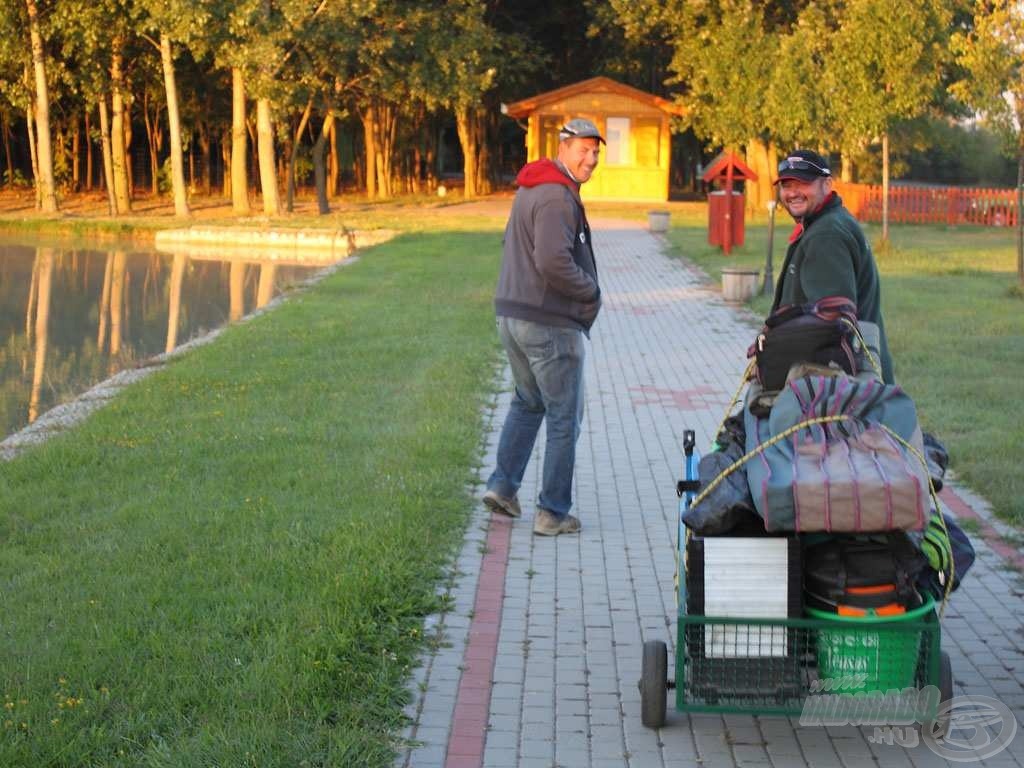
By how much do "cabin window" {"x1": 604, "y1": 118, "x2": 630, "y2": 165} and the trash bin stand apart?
20.7 meters

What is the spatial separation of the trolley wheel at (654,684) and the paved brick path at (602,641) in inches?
2.6

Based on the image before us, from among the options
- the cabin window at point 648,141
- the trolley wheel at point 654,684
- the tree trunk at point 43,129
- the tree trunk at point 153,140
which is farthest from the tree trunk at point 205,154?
the trolley wheel at point 654,684

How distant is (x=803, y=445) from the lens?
440 centimetres

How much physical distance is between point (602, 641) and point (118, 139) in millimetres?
40286

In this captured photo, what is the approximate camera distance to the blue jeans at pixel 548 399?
6.98 metres

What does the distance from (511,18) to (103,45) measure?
15.5 metres

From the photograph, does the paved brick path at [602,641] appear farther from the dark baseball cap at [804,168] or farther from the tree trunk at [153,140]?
the tree trunk at [153,140]

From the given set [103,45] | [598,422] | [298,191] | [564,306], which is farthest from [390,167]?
[564,306]

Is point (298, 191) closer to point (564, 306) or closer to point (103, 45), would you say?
point (103, 45)

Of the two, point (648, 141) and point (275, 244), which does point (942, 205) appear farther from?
point (275, 244)

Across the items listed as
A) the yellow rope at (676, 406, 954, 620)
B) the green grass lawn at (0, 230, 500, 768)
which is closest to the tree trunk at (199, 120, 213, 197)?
the green grass lawn at (0, 230, 500, 768)

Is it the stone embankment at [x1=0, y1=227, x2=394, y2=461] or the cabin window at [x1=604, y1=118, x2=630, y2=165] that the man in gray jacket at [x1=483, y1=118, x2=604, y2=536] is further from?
the cabin window at [x1=604, y1=118, x2=630, y2=165]

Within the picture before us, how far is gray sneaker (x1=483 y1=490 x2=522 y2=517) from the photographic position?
759 cm

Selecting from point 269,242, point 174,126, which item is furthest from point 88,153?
point 269,242
